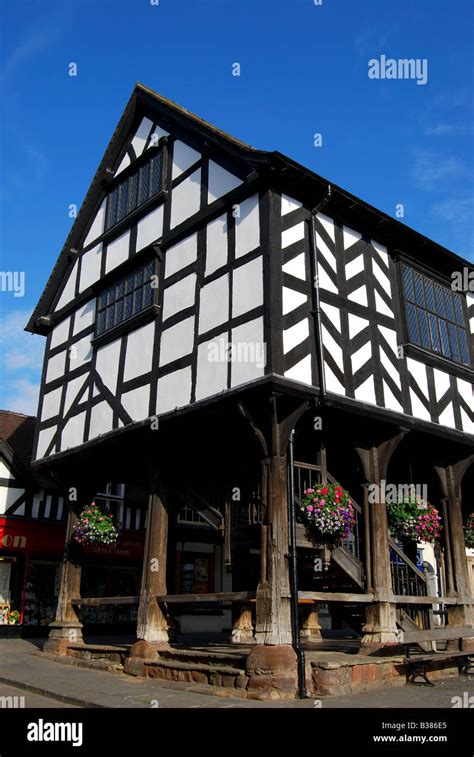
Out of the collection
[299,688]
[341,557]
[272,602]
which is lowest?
[299,688]

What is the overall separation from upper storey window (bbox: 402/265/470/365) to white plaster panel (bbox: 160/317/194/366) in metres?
4.03

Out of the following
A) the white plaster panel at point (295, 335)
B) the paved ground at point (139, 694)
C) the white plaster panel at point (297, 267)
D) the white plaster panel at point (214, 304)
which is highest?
the white plaster panel at point (297, 267)

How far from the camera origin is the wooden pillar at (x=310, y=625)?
15.0 m

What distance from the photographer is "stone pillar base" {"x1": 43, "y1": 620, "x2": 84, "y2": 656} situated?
1295cm

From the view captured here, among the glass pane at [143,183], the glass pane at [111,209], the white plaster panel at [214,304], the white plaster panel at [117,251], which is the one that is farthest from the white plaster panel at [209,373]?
the glass pane at [111,209]

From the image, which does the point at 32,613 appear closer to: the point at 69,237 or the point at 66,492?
the point at 66,492

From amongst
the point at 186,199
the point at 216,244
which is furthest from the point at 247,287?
the point at 186,199

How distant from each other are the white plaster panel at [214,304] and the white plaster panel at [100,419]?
9.68 ft

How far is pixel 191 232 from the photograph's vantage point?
11734mm

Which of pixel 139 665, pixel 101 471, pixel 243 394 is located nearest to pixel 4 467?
pixel 101 471

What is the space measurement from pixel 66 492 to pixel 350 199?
8295 millimetres

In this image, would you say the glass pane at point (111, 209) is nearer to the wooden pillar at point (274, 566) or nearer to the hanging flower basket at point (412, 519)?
the wooden pillar at point (274, 566)

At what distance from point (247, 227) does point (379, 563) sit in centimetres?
563

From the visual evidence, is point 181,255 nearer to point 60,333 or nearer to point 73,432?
point 73,432
